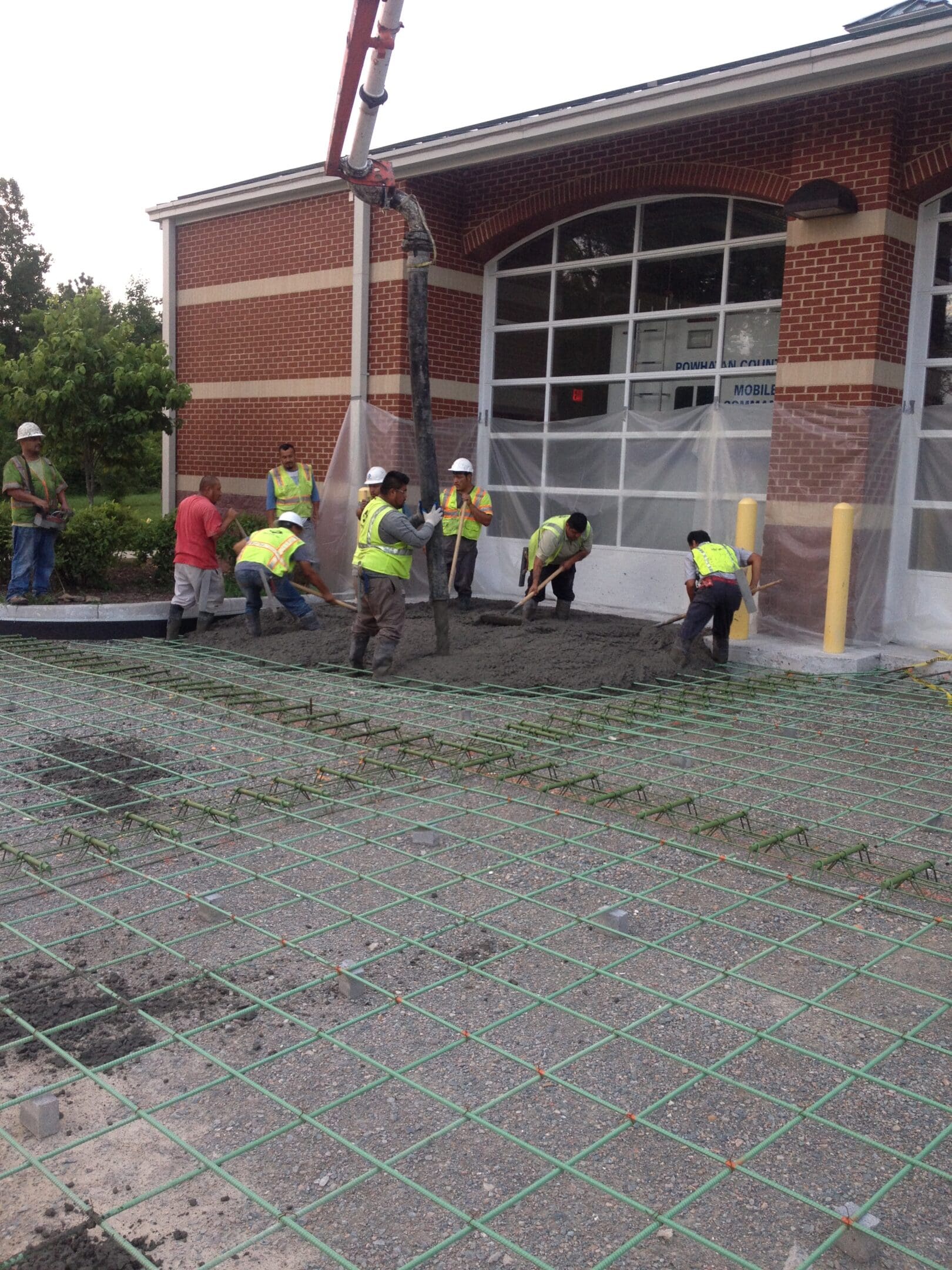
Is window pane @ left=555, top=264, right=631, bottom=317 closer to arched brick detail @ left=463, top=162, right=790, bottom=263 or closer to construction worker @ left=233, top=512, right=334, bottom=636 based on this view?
arched brick detail @ left=463, top=162, right=790, bottom=263

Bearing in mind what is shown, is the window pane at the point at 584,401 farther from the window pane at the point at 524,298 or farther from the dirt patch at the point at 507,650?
the dirt patch at the point at 507,650

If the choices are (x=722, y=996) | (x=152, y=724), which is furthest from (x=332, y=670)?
(x=722, y=996)

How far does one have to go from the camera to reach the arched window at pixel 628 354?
35.3ft

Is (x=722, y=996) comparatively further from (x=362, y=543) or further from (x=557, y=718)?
(x=362, y=543)

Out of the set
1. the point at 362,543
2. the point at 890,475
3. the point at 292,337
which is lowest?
the point at 362,543

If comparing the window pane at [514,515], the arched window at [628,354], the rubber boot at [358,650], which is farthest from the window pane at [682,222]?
the rubber boot at [358,650]

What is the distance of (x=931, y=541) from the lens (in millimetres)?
9516

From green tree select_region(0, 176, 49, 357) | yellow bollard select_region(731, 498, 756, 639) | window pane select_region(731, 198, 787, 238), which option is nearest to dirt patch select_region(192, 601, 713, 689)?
yellow bollard select_region(731, 498, 756, 639)

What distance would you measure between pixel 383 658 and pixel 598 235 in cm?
608

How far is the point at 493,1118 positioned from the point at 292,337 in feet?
38.5

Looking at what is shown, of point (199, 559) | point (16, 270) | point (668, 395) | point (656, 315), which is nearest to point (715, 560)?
point (668, 395)

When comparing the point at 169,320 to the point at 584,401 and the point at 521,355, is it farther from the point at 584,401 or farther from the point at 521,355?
the point at 584,401

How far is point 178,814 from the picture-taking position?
5.37m

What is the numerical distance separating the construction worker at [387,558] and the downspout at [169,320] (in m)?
7.29
